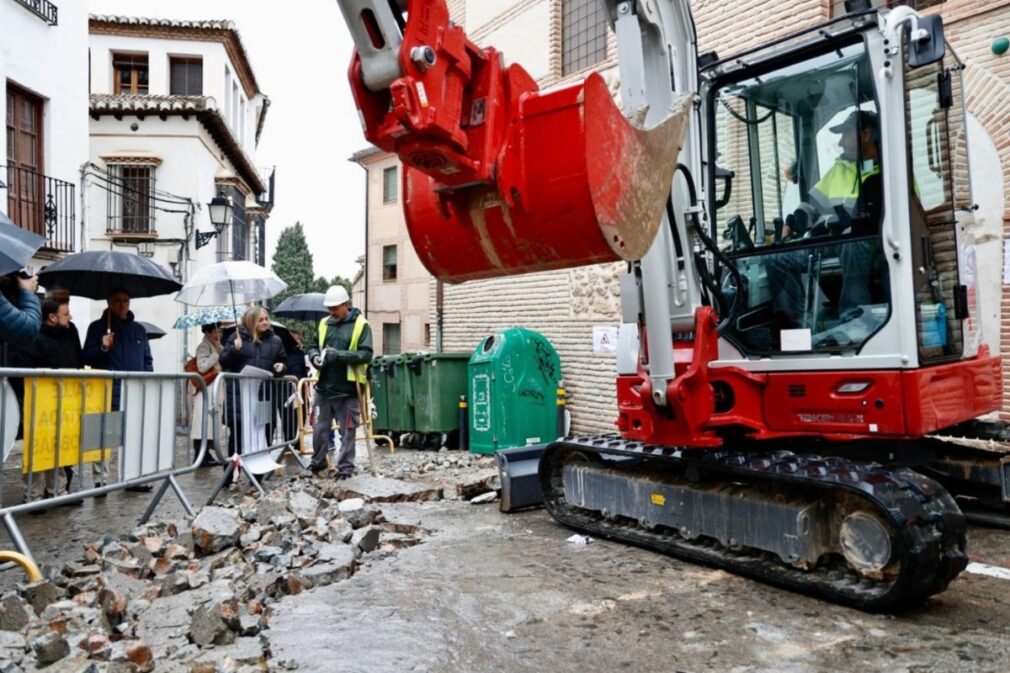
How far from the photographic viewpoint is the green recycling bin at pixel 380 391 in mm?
12352

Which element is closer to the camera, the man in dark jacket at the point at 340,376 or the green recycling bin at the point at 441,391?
→ the man in dark jacket at the point at 340,376

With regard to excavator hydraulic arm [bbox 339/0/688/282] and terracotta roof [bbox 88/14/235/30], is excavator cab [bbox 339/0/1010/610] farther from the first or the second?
terracotta roof [bbox 88/14/235/30]

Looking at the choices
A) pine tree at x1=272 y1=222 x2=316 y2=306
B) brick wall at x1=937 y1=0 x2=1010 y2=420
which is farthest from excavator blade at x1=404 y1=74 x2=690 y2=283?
pine tree at x1=272 y1=222 x2=316 y2=306

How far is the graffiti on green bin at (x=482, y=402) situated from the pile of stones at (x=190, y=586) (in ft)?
14.8

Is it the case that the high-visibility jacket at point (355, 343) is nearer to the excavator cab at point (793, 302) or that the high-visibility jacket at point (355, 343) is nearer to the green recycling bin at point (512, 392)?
the green recycling bin at point (512, 392)

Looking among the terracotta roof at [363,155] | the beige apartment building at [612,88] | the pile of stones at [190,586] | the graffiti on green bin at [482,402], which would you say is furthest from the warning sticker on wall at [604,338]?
the terracotta roof at [363,155]

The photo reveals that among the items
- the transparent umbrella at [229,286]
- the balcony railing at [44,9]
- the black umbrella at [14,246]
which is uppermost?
the balcony railing at [44,9]

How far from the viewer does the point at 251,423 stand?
6934 mm

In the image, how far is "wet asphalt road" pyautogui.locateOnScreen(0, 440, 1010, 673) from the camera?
3.32 m

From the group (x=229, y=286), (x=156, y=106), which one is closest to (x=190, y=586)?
(x=229, y=286)

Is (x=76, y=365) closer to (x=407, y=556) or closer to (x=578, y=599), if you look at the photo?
(x=407, y=556)

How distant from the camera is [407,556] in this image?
5.01 meters

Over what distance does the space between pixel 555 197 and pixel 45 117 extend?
564 inches

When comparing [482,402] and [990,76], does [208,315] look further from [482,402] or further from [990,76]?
[990,76]
